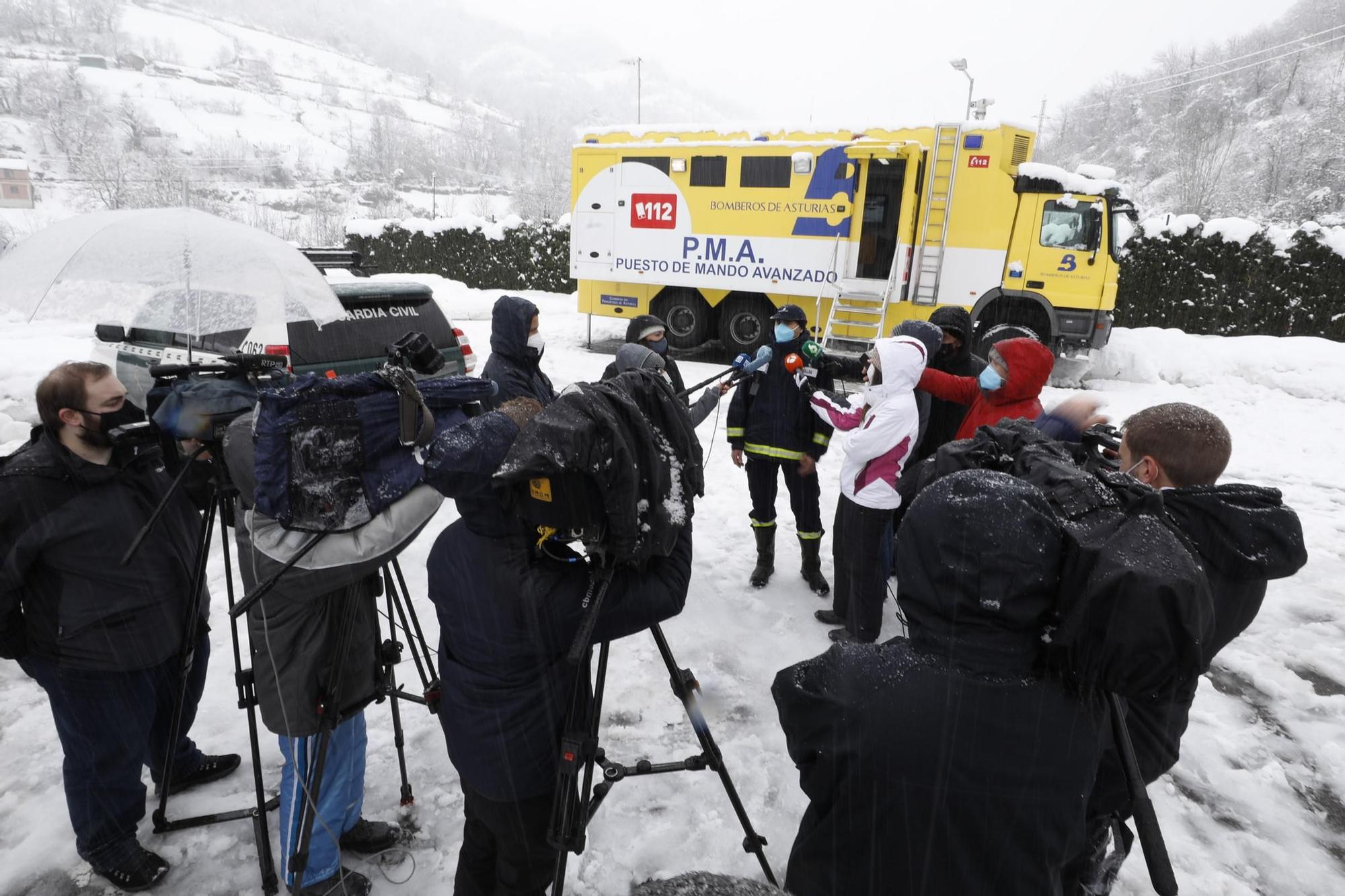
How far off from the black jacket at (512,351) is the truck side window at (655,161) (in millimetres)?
8863

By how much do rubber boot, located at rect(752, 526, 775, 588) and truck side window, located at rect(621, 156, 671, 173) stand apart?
29.2 feet

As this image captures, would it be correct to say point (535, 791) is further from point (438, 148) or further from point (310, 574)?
A: point (438, 148)

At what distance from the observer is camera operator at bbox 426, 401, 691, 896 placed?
5.47 ft

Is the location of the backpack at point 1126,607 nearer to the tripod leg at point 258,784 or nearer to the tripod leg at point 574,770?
the tripod leg at point 574,770

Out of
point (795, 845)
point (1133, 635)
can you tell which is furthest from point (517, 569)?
point (1133, 635)

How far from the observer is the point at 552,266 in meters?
21.9

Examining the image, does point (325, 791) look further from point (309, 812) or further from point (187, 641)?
point (187, 641)

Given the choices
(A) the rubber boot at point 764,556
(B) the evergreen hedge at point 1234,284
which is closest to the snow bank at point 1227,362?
(B) the evergreen hedge at point 1234,284

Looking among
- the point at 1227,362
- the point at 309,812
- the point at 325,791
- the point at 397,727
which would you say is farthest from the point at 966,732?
the point at 1227,362

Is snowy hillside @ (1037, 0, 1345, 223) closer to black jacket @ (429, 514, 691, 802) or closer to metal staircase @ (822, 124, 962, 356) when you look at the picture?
metal staircase @ (822, 124, 962, 356)

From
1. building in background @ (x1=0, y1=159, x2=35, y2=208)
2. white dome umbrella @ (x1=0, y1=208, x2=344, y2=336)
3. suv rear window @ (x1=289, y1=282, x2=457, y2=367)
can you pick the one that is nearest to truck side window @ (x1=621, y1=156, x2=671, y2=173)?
suv rear window @ (x1=289, y1=282, x2=457, y2=367)

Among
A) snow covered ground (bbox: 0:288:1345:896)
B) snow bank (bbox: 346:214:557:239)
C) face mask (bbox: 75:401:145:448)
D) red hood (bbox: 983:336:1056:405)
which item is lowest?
snow covered ground (bbox: 0:288:1345:896)

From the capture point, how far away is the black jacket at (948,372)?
4242mm

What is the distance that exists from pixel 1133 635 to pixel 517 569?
1309mm
